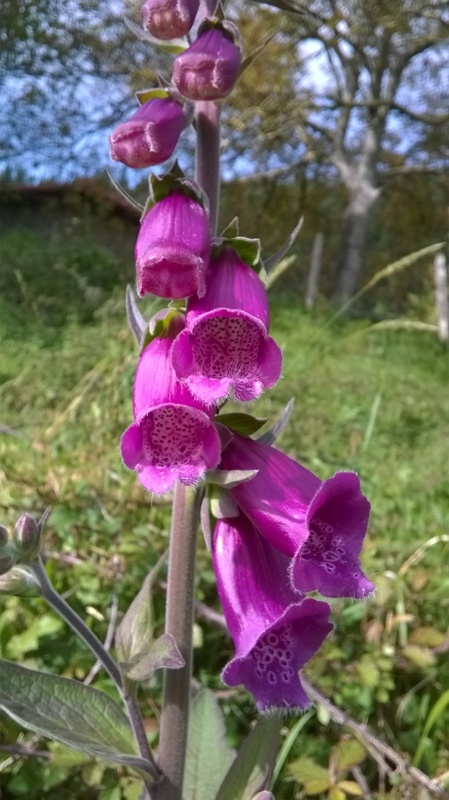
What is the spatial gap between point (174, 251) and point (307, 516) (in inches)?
11.6

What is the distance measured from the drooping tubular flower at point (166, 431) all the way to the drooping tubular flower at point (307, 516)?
6 centimetres

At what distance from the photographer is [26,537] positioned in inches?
28.5

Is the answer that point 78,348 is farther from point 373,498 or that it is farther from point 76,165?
point 76,165

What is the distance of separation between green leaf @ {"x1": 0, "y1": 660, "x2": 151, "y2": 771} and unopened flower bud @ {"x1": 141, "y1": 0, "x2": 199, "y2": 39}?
732 millimetres

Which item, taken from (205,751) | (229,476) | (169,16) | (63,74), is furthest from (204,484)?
(63,74)

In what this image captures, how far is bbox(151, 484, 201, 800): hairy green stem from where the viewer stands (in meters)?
0.75

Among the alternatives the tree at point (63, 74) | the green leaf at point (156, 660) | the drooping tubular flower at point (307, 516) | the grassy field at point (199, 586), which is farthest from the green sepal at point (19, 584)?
the tree at point (63, 74)

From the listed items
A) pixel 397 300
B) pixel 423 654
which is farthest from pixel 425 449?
pixel 397 300

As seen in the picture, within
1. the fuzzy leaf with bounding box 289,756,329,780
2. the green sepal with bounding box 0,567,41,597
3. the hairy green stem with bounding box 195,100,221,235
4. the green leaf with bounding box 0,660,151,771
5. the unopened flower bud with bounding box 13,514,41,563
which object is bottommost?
the fuzzy leaf with bounding box 289,756,329,780

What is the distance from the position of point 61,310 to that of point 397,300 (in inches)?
354

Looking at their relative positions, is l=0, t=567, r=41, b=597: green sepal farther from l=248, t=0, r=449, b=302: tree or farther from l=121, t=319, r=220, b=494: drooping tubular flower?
l=248, t=0, r=449, b=302: tree

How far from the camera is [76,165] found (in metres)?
8.70

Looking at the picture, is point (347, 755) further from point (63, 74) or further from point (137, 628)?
point (63, 74)

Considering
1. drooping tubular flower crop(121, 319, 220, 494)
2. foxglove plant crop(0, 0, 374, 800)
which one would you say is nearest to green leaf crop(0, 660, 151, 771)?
foxglove plant crop(0, 0, 374, 800)
